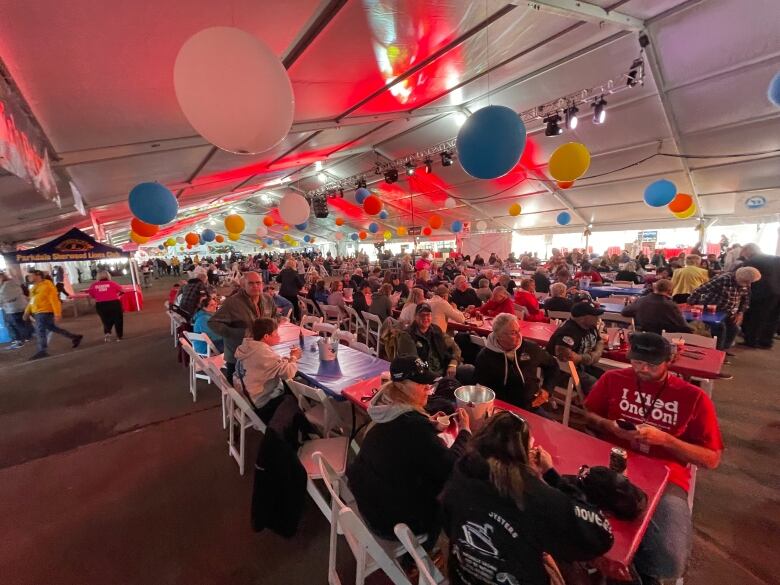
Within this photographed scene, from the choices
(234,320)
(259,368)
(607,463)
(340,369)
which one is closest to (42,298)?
(234,320)

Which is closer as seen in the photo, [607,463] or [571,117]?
[607,463]

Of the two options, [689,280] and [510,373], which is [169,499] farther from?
[689,280]

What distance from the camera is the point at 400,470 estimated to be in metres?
1.29

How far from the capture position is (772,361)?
4.68 m

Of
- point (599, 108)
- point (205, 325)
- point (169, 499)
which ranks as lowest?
point (169, 499)

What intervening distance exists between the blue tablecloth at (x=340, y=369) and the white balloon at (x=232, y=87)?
1.75 metres

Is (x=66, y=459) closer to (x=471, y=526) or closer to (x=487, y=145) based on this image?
(x=471, y=526)

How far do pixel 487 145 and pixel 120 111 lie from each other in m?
3.31

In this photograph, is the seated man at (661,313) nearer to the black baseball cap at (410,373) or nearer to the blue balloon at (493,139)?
the blue balloon at (493,139)

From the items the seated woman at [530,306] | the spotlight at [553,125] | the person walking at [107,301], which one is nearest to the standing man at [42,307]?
the person walking at [107,301]

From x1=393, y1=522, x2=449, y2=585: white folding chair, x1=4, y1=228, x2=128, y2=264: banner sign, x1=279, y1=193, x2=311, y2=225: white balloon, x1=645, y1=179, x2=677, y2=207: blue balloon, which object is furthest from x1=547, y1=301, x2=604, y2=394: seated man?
x1=4, y1=228, x2=128, y2=264: banner sign

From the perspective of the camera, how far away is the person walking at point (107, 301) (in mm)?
6285

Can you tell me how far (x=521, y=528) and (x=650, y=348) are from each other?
1.30 m

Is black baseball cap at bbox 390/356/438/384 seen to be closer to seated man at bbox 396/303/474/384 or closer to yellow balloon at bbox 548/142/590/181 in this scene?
seated man at bbox 396/303/474/384
